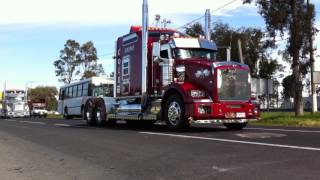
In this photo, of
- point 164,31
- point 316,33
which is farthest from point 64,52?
point 164,31

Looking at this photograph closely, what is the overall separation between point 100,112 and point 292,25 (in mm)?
12077

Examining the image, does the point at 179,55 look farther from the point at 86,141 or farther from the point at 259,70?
the point at 259,70

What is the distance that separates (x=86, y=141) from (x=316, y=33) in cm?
1862

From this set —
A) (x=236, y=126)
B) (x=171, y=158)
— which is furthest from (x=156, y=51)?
(x=171, y=158)

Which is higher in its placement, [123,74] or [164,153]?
[123,74]

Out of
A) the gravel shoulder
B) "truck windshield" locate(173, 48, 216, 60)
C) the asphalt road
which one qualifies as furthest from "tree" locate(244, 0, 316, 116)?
the gravel shoulder

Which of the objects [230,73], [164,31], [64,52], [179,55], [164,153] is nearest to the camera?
[164,153]

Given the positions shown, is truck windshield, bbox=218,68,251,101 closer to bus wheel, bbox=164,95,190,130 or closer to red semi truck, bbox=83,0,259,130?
red semi truck, bbox=83,0,259,130

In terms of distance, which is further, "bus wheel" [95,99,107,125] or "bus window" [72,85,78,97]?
"bus window" [72,85,78,97]

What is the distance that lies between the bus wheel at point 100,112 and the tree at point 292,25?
36.9 feet

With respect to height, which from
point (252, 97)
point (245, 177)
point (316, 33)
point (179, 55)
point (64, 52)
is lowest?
point (245, 177)

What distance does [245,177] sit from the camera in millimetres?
8203

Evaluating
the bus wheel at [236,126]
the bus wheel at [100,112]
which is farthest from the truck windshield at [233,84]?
the bus wheel at [100,112]

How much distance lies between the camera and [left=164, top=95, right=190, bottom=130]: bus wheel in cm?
1673
